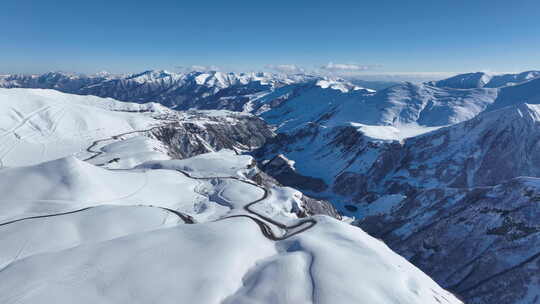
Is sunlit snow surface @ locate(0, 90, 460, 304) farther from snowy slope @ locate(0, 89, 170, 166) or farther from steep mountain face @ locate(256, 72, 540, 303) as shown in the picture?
snowy slope @ locate(0, 89, 170, 166)

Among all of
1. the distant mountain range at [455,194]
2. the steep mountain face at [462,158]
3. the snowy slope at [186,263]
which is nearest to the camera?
the snowy slope at [186,263]

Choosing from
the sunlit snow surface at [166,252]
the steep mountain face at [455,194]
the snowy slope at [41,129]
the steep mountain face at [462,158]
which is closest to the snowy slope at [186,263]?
the sunlit snow surface at [166,252]

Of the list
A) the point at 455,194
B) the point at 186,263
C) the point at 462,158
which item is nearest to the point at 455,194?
the point at 455,194

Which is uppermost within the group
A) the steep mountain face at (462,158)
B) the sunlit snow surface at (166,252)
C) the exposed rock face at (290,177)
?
the sunlit snow surface at (166,252)

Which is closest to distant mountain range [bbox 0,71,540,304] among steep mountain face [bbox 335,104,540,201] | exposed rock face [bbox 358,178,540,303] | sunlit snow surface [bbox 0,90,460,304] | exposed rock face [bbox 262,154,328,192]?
exposed rock face [bbox 358,178,540,303]

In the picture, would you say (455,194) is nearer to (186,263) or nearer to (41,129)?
(186,263)

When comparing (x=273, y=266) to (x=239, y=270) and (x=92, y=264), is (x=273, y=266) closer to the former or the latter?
(x=239, y=270)

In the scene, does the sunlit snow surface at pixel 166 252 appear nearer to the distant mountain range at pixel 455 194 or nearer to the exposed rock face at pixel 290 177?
the distant mountain range at pixel 455 194
